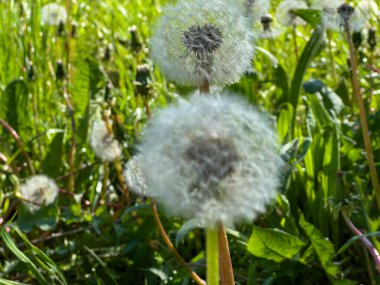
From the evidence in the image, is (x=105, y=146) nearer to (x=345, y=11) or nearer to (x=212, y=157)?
(x=345, y=11)

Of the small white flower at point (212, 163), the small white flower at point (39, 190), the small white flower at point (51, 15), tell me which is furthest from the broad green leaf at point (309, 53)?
the small white flower at point (51, 15)

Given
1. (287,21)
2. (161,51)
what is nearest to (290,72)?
(287,21)

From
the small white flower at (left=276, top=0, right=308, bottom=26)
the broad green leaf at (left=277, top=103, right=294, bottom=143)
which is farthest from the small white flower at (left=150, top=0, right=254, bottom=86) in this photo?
the small white flower at (left=276, top=0, right=308, bottom=26)

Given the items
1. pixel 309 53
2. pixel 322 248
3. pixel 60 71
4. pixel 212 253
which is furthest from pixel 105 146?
pixel 212 253

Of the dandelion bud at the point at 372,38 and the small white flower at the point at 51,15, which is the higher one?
the small white flower at the point at 51,15

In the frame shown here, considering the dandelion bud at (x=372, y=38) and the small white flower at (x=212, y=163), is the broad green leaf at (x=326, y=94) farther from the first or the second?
the small white flower at (x=212, y=163)

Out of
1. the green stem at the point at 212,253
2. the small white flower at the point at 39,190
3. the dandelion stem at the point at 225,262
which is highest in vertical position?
the green stem at the point at 212,253

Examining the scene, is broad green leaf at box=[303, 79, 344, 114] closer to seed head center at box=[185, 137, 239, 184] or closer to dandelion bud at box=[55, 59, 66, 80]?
dandelion bud at box=[55, 59, 66, 80]
